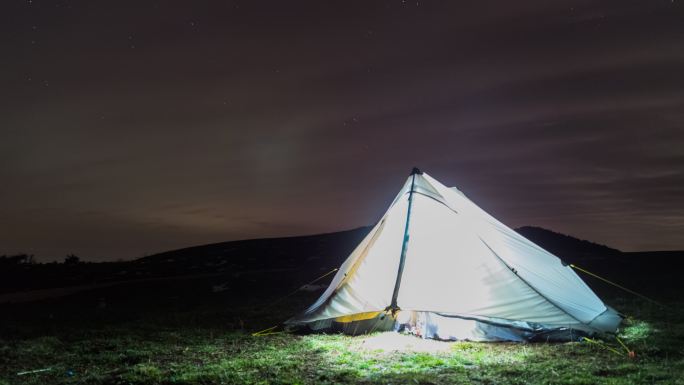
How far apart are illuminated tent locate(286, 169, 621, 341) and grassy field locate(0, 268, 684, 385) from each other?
14.8 inches

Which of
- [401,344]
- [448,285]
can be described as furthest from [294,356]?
[448,285]

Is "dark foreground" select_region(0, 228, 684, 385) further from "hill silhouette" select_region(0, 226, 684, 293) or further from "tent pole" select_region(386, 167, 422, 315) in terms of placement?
"hill silhouette" select_region(0, 226, 684, 293)

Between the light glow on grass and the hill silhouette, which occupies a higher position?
the hill silhouette

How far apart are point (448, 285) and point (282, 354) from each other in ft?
9.76

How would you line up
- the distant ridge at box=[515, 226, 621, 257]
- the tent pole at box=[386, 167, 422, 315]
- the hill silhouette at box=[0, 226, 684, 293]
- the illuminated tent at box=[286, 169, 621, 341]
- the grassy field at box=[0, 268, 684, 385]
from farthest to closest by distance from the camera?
the distant ridge at box=[515, 226, 621, 257] < the hill silhouette at box=[0, 226, 684, 293] < the tent pole at box=[386, 167, 422, 315] < the illuminated tent at box=[286, 169, 621, 341] < the grassy field at box=[0, 268, 684, 385]

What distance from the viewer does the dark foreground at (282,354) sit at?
6.44 m

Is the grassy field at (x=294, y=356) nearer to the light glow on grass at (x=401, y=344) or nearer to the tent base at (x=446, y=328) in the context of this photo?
the light glow on grass at (x=401, y=344)

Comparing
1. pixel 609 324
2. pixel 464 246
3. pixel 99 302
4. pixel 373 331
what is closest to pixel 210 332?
pixel 373 331

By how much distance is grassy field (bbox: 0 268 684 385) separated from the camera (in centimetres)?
641

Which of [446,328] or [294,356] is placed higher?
[446,328]

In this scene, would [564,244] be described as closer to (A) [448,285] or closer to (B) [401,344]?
(A) [448,285]

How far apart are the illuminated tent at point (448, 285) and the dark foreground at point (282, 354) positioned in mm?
404

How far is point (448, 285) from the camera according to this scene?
29.2 feet

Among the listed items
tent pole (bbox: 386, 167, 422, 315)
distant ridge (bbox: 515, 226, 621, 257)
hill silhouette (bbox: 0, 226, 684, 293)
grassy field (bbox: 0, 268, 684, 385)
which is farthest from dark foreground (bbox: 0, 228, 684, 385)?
distant ridge (bbox: 515, 226, 621, 257)
